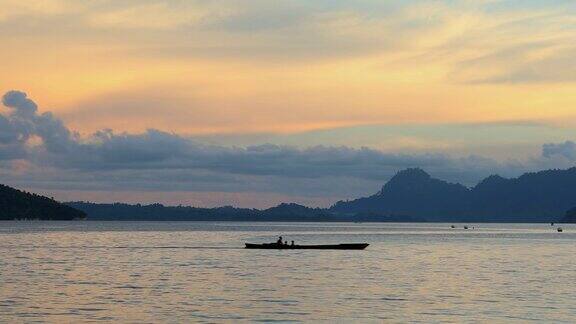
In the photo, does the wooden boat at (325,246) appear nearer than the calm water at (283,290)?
No

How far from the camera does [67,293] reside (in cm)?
8812

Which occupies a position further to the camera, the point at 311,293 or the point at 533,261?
→ the point at 533,261

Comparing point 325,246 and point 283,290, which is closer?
point 283,290

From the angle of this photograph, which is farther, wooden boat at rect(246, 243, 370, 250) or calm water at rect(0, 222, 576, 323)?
wooden boat at rect(246, 243, 370, 250)

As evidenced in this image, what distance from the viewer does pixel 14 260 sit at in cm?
14588

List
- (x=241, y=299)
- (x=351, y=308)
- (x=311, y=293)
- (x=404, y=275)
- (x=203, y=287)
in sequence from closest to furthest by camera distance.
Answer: (x=351, y=308) → (x=241, y=299) → (x=311, y=293) → (x=203, y=287) → (x=404, y=275)

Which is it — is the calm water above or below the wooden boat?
below

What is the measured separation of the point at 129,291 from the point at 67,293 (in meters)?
6.33

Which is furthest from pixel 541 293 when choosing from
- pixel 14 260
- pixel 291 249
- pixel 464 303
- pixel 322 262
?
pixel 291 249

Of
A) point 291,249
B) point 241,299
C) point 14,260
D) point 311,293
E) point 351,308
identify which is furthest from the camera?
point 291,249

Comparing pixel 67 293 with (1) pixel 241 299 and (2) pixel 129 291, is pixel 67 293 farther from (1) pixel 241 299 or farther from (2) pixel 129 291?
(1) pixel 241 299

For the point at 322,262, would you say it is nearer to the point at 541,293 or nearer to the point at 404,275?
the point at 404,275

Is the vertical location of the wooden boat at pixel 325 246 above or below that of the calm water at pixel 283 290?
above

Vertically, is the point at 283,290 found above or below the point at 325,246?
below
